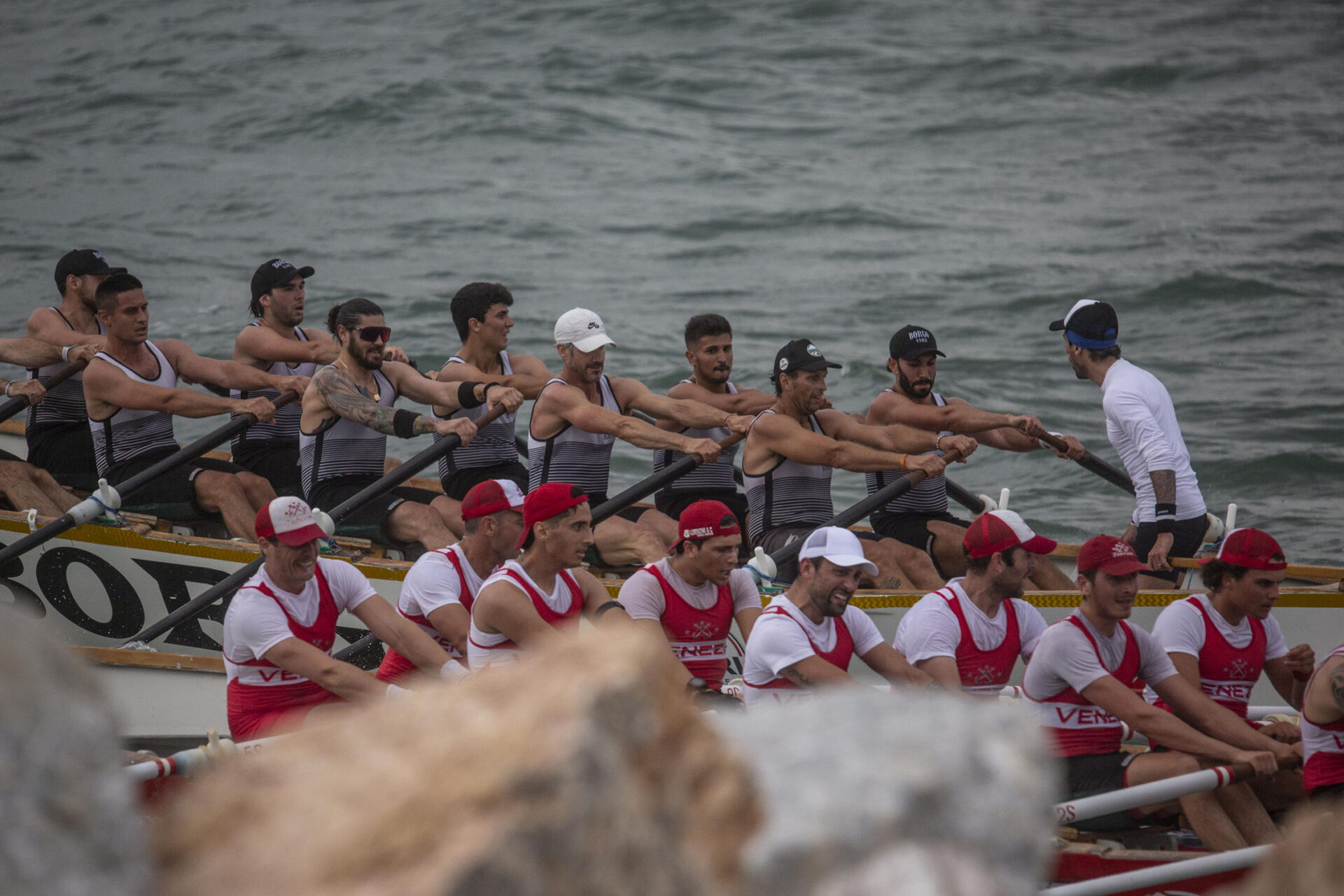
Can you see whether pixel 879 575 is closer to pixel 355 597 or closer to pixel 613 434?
pixel 613 434

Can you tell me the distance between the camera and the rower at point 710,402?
6.88m

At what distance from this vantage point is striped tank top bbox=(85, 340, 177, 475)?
7.05 metres

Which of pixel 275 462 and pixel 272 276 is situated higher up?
pixel 272 276

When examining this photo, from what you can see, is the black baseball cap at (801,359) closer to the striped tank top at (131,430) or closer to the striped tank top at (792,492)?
the striped tank top at (792,492)

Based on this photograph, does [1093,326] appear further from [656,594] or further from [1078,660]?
[656,594]

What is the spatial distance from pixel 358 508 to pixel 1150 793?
4129 mm

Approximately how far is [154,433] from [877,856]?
6.34 metres

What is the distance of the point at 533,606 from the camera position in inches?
193

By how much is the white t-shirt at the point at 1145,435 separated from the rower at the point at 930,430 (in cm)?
66

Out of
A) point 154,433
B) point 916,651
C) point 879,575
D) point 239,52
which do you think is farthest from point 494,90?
point 916,651

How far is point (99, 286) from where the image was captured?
6.93 meters

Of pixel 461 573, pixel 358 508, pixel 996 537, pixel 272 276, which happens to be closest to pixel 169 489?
pixel 358 508

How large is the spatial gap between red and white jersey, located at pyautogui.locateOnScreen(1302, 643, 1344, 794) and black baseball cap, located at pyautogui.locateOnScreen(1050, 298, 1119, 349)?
6.45ft

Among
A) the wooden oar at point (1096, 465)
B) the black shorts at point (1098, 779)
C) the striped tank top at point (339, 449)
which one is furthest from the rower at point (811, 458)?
the striped tank top at point (339, 449)
